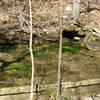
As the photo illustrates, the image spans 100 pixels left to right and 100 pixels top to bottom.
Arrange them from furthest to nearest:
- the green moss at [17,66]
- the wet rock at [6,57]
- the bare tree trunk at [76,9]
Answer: the bare tree trunk at [76,9] < the wet rock at [6,57] < the green moss at [17,66]

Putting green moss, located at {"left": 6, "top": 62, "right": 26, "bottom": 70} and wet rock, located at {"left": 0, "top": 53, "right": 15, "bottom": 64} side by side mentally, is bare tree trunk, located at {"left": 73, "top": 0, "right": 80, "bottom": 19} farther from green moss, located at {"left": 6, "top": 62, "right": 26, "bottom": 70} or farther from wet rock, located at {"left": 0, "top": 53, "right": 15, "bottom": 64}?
green moss, located at {"left": 6, "top": 62, "right": 26, "bottom": 70}

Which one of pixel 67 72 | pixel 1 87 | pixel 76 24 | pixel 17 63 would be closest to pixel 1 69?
pixel 17 63

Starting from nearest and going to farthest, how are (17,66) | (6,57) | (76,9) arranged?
(17,66) < (6,57) < (76,9)

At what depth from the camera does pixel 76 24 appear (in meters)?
14.9

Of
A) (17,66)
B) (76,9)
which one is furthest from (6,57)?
(76,9)

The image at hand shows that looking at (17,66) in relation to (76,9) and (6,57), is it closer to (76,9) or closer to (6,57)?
(6,57)

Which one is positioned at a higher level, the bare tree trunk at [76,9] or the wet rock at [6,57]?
the bare tree trunk at [76,9]

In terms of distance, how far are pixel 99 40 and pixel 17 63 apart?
16.1ft

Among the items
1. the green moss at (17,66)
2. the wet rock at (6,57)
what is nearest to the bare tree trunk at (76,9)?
the wet rock at (6,57)

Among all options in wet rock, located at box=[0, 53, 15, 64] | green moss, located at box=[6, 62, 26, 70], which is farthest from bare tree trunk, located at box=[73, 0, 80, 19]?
green moss, located at box=[6, 62, 26, 70]

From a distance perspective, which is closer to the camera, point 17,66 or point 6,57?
point 17,66

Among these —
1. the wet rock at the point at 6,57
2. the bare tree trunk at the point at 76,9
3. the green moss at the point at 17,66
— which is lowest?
the green moss at the point at 17,66

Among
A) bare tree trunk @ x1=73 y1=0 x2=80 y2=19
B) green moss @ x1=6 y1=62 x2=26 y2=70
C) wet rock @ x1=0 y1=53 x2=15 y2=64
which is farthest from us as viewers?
bare tree trunk @ x1=73 y1=0 x2=80 y2=19

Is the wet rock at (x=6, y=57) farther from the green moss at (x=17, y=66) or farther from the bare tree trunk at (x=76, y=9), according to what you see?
the bare tree trunk at (x=76, y=9)
